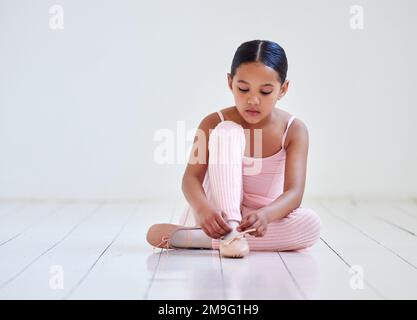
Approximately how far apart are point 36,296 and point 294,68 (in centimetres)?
214

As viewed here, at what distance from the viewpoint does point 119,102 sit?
3309 millimetres

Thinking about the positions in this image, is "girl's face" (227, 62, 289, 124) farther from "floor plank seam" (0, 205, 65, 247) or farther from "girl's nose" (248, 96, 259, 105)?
"floor plank seam" (0, 205, 65, 247)

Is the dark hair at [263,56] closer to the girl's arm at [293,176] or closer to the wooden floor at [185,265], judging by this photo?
the girl's arm at [293,176]

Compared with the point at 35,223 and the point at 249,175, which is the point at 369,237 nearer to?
the point at 249,175

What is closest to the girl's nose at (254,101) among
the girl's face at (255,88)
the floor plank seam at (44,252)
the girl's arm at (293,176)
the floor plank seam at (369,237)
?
the girl's face at (255,88)

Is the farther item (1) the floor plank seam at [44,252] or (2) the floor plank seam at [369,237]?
(2) the floor plank seam at [369,237]

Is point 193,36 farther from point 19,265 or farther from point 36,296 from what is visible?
point 36,296

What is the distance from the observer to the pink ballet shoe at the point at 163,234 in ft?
6.43

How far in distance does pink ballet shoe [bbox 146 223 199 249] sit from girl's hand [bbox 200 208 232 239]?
0.17m

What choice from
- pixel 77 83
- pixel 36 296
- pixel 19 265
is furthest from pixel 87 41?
pixel 36 296

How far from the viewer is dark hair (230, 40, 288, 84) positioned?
1896 mm

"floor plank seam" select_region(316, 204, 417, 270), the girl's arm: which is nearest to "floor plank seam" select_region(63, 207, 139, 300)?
the girl's arm

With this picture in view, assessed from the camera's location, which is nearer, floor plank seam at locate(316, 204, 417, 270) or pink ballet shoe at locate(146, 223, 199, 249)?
floor plank seam at locate(316, 204, 417, 270)

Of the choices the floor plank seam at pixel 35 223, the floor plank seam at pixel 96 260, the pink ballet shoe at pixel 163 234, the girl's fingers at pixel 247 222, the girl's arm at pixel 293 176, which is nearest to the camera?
the floor plank seam at pixel 96 260
